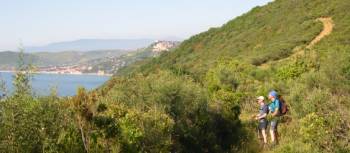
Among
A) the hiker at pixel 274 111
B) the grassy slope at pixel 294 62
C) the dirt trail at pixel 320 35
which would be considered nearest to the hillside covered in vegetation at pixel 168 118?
the grassy slope at pixel 294 62

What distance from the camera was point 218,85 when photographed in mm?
32750

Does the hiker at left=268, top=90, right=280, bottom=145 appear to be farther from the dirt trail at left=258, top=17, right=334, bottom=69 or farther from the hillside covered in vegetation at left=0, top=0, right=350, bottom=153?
the dirt trail at left=258, top=17, right=334, bottom=69

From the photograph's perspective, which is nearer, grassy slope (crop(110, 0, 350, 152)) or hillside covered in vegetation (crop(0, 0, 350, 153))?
hillside covered in vegetation (crop(0, 0, 350, 153))

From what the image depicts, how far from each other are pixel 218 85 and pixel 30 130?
74.2 feet

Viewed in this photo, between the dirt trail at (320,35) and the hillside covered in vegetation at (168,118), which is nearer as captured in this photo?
the hillside covered in vegetation at (168,118)

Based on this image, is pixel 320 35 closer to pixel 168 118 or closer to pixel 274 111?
pixel 274 111

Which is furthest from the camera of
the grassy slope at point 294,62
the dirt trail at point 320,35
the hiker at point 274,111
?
Result: the dirt trail at point 320,35

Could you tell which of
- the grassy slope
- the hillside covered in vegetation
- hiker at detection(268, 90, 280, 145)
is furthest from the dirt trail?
hiker at detection(268, 90, 280, 145)

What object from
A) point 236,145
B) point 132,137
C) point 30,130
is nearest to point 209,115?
point 236,145

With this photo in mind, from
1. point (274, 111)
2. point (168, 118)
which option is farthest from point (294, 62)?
point (168, 118)

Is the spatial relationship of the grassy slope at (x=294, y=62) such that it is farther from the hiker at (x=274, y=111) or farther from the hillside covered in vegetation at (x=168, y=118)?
the hiker at (x=274, y=111)

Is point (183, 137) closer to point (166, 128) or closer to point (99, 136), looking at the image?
point (166, 128)

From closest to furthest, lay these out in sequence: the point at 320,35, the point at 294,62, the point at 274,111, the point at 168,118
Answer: the point at 168,118 → the point at 274,111 → the point at 294,62 → the point at 320,35

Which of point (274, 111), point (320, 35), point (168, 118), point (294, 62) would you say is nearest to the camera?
point (168, 118)
